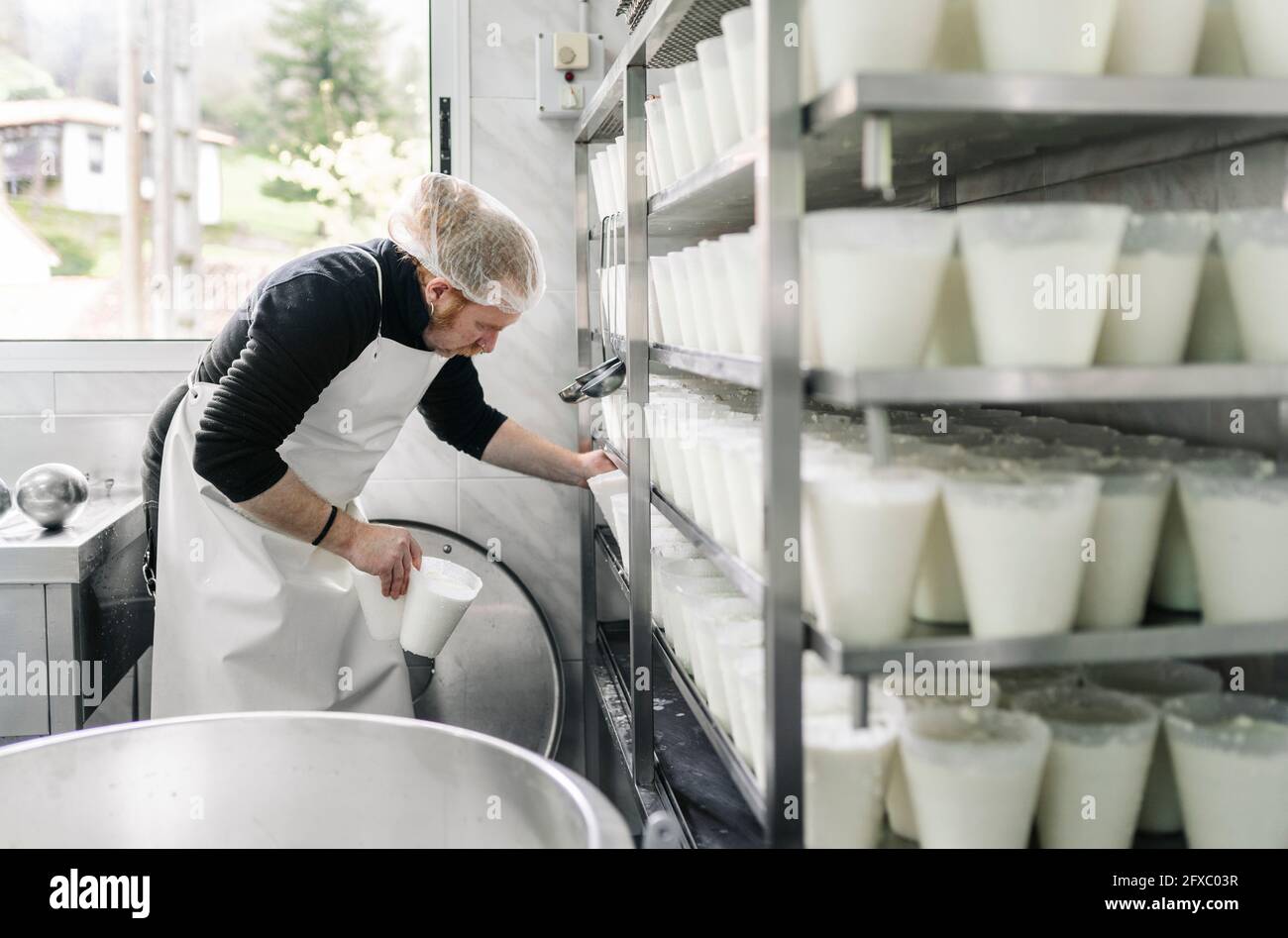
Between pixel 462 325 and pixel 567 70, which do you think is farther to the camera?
pixel 567 70

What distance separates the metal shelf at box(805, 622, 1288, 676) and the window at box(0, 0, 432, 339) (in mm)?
2521

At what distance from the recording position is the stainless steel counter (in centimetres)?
241

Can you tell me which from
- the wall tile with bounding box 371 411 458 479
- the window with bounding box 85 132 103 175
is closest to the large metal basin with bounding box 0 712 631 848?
the wall tile with bounding box 371 411 458 479

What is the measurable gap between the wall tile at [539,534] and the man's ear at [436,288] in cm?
100

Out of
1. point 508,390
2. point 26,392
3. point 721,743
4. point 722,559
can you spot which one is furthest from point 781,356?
point 26,392

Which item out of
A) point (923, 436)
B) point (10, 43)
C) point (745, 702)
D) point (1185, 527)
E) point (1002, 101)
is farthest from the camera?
point (10, 43)

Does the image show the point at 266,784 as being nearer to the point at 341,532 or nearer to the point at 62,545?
the point at 341,532

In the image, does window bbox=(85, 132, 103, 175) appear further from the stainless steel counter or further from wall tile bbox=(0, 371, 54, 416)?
the stainless steel counter

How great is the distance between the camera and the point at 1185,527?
1.30 metres

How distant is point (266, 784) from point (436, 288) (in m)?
1.36

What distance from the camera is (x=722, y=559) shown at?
1.47 m
